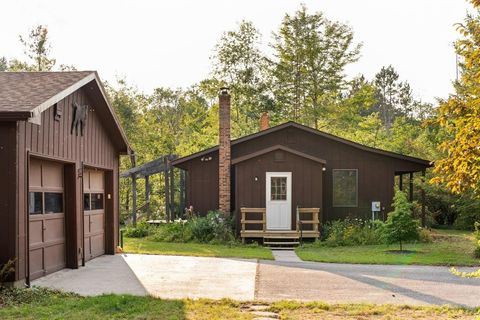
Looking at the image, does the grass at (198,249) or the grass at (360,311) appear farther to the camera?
the grass at (198,249)

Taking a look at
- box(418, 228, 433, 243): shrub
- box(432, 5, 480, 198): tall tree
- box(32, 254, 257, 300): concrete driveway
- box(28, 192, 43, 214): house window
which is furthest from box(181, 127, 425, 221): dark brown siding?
box(432, 5, 480, 198): tall tree

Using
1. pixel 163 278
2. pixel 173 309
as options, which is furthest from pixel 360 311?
pixel 163 278

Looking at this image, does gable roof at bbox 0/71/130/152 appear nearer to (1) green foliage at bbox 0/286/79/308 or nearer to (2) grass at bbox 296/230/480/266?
(1) green foliage at bbox 0/286/79/308

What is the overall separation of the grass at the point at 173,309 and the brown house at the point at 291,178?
Result: 37.7 feet

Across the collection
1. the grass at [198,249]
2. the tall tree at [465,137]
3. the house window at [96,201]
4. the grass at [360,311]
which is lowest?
the grass at [198,249]

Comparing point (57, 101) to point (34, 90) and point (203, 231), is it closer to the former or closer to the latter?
point (34, 90)

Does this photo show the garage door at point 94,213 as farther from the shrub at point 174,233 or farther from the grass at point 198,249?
the shrub at point 174,233

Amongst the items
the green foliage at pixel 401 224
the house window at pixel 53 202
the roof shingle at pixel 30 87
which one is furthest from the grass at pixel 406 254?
the roof shingle at pixel 30 87

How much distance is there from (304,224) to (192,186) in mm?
4578

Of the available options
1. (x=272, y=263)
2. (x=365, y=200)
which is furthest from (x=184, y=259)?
(x=365, y=200)

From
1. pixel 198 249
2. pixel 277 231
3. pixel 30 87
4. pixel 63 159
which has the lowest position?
pixel 198 249

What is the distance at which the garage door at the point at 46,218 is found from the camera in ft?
36.9

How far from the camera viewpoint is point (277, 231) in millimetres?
20812

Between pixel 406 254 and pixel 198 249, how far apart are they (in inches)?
230
